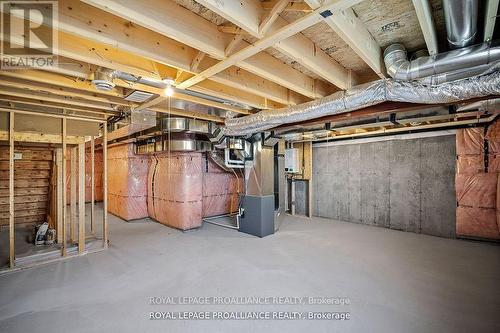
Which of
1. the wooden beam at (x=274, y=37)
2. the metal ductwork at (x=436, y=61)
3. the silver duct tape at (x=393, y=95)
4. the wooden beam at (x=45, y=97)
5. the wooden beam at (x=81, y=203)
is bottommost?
the wooden beam at (x=81, y=203)

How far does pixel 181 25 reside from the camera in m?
1.46

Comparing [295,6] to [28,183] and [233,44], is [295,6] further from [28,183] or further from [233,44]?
[28,183]

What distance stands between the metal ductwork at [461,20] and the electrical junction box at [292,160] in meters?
4.41

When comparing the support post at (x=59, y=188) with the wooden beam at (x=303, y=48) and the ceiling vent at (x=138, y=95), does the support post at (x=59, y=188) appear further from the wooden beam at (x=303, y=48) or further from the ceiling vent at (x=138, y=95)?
the wooden beam at (x=303, y=48)

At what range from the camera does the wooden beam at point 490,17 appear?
115 centimetres

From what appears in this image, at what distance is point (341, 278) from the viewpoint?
8.60 ft

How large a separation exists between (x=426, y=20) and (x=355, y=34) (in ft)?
1.21

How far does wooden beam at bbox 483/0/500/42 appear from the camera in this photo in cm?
115

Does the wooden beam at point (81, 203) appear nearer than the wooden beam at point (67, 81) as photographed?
No

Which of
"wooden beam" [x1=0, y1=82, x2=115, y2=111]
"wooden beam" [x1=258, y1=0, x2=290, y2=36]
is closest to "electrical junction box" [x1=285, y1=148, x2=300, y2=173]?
"wooden beam" [x1=0, y1=82, x2=115, y2=111]

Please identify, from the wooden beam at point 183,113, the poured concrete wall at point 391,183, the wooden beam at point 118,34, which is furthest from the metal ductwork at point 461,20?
the poured concrete wall at point 391,183

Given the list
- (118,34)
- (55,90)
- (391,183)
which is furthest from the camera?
(391,183)

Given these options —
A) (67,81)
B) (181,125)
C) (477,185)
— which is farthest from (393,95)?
(477,185)

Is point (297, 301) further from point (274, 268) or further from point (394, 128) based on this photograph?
point (394, 128)
